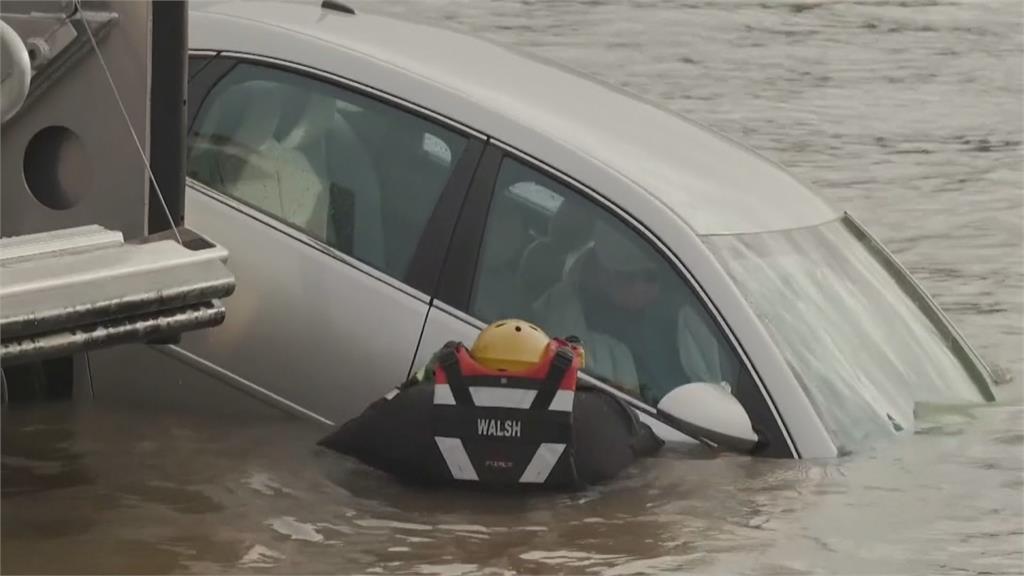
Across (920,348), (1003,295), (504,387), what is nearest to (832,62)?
(1003,295)

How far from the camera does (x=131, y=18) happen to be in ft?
17.9

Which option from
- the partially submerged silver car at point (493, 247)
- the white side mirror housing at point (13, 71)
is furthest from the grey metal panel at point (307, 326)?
the white side mirror housing at point (13, 71)

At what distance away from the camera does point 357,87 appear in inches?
241

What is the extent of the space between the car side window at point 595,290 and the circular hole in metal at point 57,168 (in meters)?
1.21

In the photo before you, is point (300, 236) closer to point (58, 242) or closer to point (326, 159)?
point (326, 159)

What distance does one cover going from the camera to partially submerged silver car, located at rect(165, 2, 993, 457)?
571 centimetres

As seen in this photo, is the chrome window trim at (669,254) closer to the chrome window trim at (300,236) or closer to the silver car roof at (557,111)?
the silver car roof at (557,111)

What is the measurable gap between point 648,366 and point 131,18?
1796 mm

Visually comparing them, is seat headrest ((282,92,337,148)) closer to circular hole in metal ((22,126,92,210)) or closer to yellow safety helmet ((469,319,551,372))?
circular hole in metal ((22,126,92,210))

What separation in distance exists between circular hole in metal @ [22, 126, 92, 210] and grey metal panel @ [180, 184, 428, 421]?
574mm

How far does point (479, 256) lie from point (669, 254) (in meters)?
0.58

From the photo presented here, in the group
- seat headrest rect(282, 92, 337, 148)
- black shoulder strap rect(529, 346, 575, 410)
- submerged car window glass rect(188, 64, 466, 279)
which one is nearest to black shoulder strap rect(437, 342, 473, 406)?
black shoulder strap rect(529, 346, 575, 410)

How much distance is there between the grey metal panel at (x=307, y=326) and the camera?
19.1 ft

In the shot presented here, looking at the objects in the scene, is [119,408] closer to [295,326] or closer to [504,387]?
[295,326]
